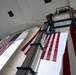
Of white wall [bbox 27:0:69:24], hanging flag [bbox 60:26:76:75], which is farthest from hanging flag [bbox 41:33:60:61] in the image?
white wall [bbox 27:0:69:24]

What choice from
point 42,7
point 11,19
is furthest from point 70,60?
point 11,19

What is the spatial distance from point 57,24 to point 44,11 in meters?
3.26

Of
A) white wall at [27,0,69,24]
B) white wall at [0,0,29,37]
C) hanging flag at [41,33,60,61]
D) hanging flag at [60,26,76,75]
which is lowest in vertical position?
hanging flag at [60,26,76,75]

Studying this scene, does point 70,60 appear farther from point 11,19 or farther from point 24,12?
point 11,19

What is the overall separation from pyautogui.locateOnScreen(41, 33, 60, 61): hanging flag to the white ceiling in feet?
9.98

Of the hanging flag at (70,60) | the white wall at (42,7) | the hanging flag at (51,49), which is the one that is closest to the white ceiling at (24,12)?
the white wall at (42,7)

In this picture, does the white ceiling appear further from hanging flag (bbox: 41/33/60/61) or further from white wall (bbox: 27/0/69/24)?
hanging flag (bbox: 41/33/60/61)

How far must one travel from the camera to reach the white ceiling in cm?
645

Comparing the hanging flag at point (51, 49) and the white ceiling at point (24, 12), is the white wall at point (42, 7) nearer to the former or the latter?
the white ceiling at point (24, 12)

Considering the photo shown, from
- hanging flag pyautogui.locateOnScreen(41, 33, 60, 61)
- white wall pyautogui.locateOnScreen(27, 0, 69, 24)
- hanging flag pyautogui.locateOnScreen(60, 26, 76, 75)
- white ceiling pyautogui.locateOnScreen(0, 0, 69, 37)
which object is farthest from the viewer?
white ceiling pyautogui.locateOnScreen(0, 0, 69, 37)

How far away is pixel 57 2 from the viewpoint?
630 centimetres

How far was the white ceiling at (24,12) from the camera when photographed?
21.1 ft

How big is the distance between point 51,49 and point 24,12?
4012 millimetres

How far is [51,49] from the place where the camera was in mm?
3178
